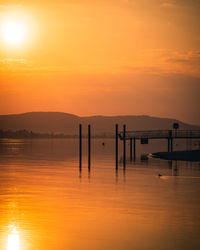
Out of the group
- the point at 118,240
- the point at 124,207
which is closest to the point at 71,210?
the point at 124,207

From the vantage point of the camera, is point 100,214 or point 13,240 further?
point 100,214

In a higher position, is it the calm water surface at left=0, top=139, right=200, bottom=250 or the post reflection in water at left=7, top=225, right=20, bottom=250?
the post reflection in water at left=7, top=225, right=20, bottom=250

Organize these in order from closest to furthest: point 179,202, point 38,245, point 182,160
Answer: point 38,245, point 179,202, point 182,160

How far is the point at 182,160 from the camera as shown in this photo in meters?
71.3

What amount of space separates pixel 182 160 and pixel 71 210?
46127 mm

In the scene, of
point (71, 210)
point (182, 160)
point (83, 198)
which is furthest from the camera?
point (182, 160)

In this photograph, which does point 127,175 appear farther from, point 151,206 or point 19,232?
point 19,232

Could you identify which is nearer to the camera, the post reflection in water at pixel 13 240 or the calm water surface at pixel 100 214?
the post reflection in water at pixel 13 240

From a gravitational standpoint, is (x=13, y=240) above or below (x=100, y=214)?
above

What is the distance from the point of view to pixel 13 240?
1962cm

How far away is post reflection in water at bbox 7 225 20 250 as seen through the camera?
733 inches

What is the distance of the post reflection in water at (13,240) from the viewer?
18.6 metres

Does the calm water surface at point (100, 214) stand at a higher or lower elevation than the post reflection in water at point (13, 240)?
lower

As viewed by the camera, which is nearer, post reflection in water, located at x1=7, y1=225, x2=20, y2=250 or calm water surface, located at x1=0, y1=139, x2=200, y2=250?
post reflection in water, located at x1=7, y1=225, x2=20, y2=250
